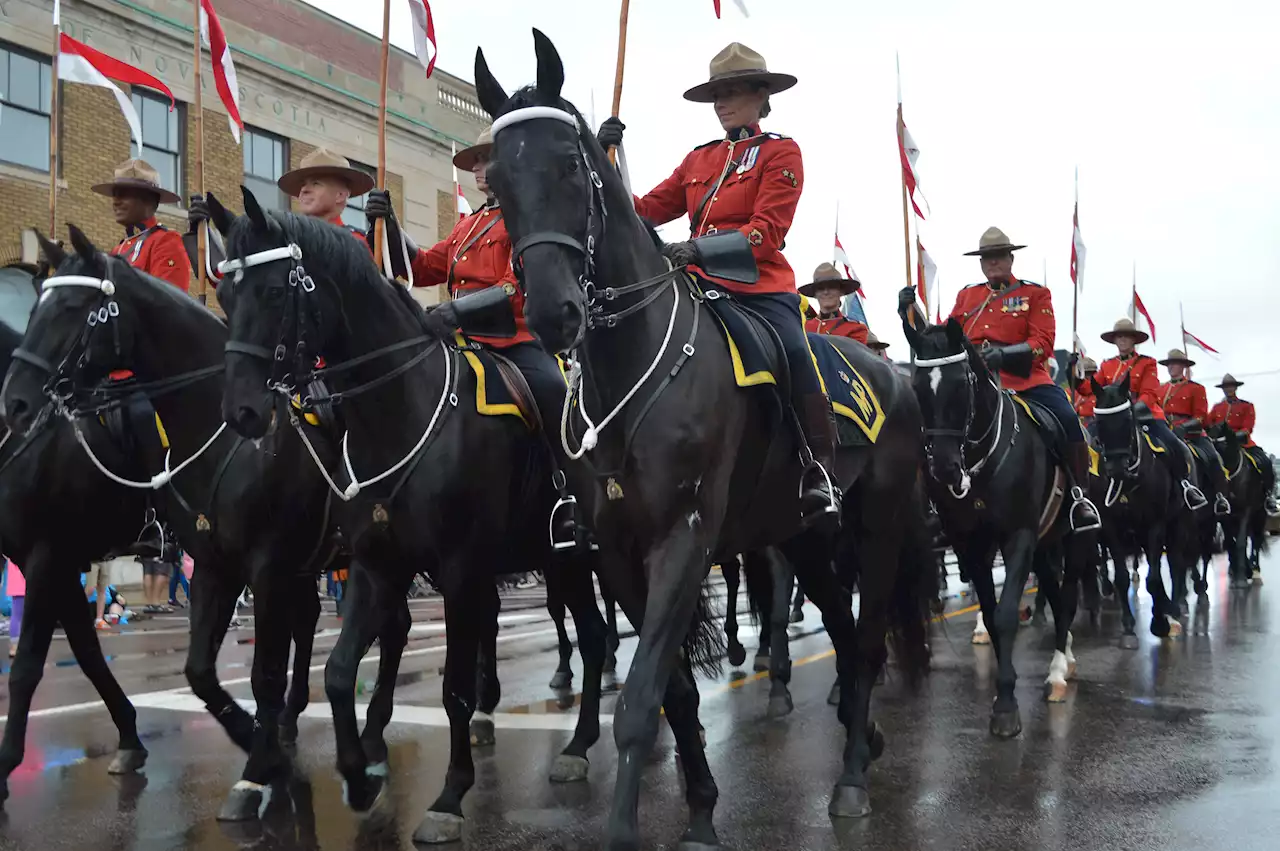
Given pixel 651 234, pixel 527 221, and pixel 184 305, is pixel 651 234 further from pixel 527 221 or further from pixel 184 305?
pixel 184 305

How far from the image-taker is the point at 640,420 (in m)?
4.80

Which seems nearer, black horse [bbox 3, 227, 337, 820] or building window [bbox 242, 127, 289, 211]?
black horse [bbox 3, 227, 337, 820]

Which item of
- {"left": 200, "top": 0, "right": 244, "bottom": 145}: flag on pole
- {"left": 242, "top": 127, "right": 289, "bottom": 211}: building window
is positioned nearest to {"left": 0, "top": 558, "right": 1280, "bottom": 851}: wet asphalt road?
{"left": 200, "top": 0, "right": 244, "bottom": 145}: flag on pole

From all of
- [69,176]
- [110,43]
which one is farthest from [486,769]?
[110,43]

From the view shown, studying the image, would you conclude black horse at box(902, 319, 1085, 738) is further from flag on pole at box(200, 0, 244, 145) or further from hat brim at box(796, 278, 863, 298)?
flag on pole at box(200, 0, 244, 145)

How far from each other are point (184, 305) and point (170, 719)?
324 cm

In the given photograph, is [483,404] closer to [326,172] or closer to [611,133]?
[611,133]

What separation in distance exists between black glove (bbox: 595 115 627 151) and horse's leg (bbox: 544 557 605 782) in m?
2.63

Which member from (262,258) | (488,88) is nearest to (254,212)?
(262,258)

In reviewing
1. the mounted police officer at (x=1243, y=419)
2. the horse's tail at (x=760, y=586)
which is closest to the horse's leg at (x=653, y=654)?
the horse's tail at (x=760, y=586)

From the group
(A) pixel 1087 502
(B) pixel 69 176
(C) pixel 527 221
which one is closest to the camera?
(C) pixel 527 221

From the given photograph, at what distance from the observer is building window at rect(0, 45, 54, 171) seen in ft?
58.3

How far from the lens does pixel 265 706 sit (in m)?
6.21

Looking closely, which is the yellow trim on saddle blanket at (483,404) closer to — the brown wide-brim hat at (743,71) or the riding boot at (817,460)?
the riding boot at (817,460)
